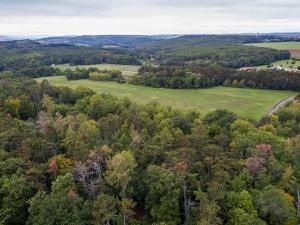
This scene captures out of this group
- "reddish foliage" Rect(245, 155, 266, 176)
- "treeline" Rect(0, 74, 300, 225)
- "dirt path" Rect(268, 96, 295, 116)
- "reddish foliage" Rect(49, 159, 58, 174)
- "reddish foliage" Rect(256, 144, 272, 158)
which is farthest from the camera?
"dirt path" Rect(268, 96, 295, 116)

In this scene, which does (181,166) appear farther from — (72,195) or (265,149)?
(265,149)

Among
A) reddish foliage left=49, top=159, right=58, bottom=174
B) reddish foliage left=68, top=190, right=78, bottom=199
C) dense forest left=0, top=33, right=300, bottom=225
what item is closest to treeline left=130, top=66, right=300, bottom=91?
dense forest left=0, top=33, right=300, bottom=225

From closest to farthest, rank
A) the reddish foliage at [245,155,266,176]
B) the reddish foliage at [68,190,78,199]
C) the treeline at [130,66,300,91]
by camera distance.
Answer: the reddish foliage at [68,190,78,199] → the reddish foliage at [245,155,266,176] → the treeline at [130,66,300,91]

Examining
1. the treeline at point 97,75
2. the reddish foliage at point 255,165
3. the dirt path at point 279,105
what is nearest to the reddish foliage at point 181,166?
the reddish foliage at point 255,165

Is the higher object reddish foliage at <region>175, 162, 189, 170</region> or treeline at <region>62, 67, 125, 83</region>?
reddish foliage at <region>175, 162, 189, 170</region>

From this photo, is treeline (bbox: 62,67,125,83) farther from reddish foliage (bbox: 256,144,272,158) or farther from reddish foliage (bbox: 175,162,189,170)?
reddish foliage (bbox: 175,162,189,170)

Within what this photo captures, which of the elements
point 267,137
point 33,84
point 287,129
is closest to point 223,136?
point 267,137

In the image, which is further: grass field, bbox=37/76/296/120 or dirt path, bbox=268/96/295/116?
Answer: grass field, bbox=37/76/296/120

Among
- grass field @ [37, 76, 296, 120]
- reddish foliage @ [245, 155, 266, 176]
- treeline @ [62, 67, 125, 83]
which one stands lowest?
grass field @ [37, 76, 296, 120]
